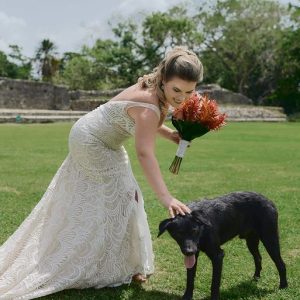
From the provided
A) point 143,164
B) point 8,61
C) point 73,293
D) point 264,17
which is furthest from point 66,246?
point 8,61

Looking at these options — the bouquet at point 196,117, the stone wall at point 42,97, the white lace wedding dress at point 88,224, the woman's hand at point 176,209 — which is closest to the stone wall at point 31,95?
the stone wall at point 42,97

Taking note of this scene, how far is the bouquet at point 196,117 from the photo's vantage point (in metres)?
3.85

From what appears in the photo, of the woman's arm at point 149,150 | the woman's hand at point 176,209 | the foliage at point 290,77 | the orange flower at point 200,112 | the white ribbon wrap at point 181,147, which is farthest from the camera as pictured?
the foliage at point 290,77

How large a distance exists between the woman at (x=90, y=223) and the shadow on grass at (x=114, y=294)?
0.20 feet

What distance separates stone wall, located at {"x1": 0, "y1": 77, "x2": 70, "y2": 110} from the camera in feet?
137

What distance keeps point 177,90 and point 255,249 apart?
64.3 inches

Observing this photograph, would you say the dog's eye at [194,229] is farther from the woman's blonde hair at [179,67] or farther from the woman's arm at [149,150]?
the woman's blonde hair at [179,67]

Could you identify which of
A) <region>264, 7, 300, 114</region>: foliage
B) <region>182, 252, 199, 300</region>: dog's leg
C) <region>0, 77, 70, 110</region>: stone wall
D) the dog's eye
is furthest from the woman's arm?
<region>264, 7, 300, 114</region>: foliage

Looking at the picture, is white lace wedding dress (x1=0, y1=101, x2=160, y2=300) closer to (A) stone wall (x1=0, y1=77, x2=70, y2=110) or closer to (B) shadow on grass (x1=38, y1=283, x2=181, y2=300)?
(B) shadow on grass (x1=38, y1=283, x2=181, y2=300)

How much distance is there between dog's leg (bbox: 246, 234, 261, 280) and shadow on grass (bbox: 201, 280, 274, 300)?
0.12 m

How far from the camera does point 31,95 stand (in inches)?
1688

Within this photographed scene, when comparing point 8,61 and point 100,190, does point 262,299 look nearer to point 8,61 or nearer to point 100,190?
point 100,190

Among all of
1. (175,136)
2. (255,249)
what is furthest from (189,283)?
(175,136)

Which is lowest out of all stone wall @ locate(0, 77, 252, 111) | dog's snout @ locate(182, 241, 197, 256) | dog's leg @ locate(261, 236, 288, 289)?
stone wall @ locate(0, 77, 252, 111)
